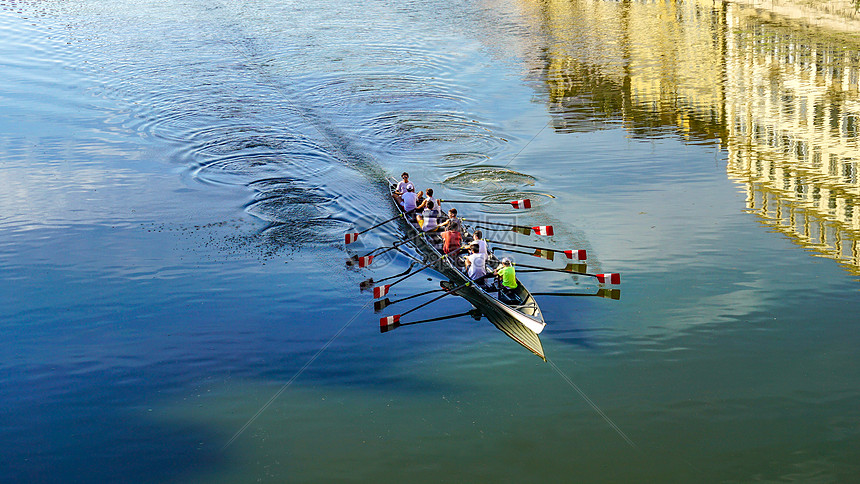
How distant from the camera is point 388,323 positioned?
67.7ft

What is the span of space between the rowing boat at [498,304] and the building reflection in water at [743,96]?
38.4 ft

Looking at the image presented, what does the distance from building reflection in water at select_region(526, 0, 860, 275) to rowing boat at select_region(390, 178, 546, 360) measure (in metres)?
11.7

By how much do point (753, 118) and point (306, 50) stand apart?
33.1 meters

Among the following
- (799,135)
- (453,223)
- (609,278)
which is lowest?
(609,278)

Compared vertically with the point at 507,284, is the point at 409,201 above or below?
above

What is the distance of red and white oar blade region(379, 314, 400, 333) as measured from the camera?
20531 mm

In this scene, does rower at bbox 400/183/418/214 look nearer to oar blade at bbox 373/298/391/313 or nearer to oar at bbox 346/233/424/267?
→ oar at bbox 346/233/424/267

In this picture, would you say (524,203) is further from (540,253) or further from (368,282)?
(368,282)

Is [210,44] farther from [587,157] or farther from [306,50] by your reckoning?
[587,157]

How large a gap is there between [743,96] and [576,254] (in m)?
26.2

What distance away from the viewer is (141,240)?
1057 inches

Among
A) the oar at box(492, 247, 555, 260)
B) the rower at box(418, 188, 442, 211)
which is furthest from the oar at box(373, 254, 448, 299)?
the rower at box(418, 188, 442, 211)

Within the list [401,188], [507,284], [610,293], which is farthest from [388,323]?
[401,188]

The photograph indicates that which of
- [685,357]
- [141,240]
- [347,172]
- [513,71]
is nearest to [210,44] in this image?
[513,71]
